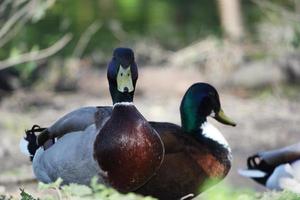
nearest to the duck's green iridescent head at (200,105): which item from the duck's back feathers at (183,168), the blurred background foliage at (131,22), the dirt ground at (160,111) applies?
Answer: the duck's back feathers at (183,168)

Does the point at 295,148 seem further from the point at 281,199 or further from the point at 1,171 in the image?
the point at 281,199

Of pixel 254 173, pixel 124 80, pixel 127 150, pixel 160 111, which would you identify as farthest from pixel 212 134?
pixel 160 111

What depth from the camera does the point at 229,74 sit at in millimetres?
13234

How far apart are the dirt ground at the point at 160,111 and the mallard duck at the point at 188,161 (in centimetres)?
174

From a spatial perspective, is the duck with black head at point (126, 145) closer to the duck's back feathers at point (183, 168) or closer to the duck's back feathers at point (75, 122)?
the duck's back feathers at point (75, 122)

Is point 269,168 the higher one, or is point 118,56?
point 118,56

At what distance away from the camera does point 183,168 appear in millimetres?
5973

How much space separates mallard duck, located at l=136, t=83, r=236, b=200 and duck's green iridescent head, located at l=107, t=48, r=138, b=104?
2.24 ft

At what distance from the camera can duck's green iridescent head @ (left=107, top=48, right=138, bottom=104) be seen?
5355 millimetres

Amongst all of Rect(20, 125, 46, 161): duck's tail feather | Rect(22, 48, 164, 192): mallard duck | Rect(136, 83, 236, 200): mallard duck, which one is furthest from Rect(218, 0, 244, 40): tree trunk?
Rect(22, 48, 164, 192): mallard duck

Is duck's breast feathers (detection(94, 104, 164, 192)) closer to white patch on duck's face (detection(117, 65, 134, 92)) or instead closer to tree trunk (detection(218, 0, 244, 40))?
white patch on duck's face (detection(117, 65, 134, 92))

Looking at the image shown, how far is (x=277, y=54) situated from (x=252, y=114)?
9.17 ft

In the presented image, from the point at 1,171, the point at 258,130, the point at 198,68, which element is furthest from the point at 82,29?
the point at 1,171

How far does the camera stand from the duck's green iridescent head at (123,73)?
5.36 m
